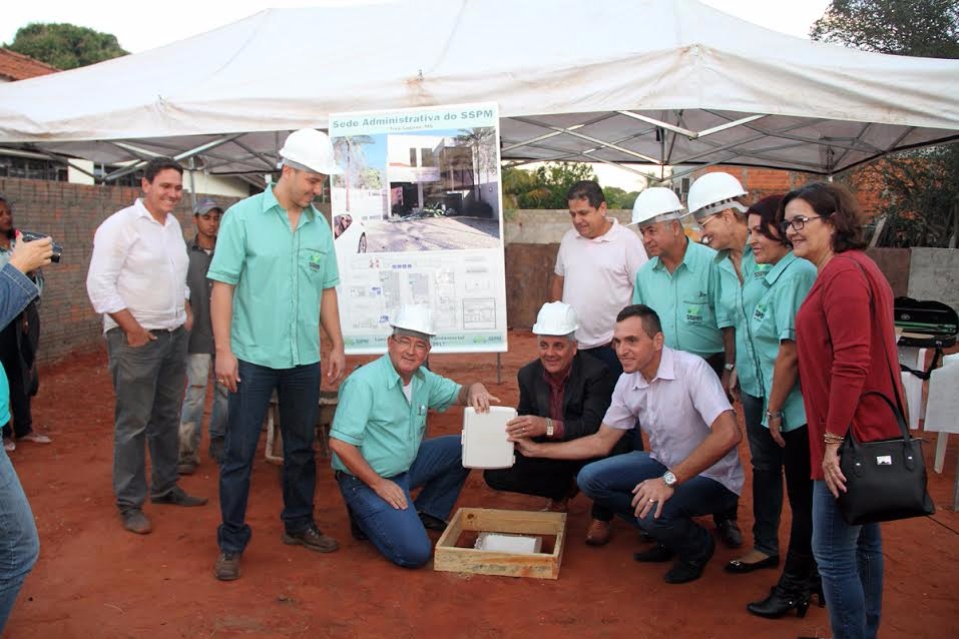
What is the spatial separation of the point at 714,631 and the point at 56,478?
4451mm

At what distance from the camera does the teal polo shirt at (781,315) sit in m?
3.32

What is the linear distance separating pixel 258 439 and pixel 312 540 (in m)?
0.70

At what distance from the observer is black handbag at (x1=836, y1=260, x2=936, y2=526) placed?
2.57 m

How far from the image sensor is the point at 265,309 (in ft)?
12.7

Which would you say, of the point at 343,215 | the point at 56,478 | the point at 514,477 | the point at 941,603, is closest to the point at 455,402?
the point at 514,477

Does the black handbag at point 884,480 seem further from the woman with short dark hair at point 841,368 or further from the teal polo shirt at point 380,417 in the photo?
the teal polo shirt at point 380,417

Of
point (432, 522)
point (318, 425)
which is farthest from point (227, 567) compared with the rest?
point (318, 425)

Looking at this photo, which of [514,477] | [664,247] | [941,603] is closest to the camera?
[941,603]

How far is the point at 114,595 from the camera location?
3752mm

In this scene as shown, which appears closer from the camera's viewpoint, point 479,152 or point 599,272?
point 479,152

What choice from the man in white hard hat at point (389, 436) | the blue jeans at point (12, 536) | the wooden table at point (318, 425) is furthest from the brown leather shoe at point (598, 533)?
the blue jeans at point (12, 536)

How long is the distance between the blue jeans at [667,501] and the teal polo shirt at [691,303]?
0.70 meters

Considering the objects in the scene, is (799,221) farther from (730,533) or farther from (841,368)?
(730,533)

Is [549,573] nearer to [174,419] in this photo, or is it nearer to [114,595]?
[114,595]
